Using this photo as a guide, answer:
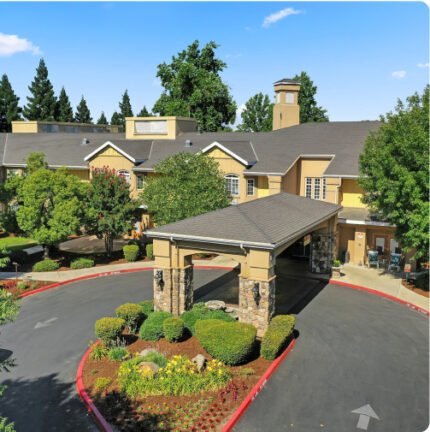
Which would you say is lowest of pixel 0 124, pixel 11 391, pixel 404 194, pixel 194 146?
pixel 11 391

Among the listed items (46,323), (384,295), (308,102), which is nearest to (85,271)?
(46,323)

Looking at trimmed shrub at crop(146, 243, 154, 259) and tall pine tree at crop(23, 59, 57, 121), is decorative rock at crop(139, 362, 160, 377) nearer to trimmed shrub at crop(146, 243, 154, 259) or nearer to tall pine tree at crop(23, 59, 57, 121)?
trimmed shrub at crop(146, 243, 154, 259)

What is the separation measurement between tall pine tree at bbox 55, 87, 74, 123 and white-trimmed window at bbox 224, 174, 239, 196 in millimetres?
57968

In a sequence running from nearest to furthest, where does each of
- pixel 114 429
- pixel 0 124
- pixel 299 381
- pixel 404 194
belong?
1. pixel 114 429
2. pixel 299 381
3. pixel 404 194
4. pixel 0 124

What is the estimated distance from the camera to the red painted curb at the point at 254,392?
509 inches

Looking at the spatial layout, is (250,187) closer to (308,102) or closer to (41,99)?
(308,102)

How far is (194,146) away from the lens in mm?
39906

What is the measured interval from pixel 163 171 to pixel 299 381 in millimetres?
19608

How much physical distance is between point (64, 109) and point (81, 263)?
62.6 m

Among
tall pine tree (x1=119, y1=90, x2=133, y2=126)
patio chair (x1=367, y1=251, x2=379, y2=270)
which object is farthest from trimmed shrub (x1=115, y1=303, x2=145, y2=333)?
tall pine tree (x1=119, y1=90, x2=133, y2=126)

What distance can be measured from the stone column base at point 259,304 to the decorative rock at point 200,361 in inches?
125

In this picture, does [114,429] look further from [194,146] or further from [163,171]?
[194,146]

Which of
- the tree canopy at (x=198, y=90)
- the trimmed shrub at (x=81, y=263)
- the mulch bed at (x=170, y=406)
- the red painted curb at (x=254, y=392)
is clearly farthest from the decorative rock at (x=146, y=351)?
the tree canopy at (x=198, y=90)

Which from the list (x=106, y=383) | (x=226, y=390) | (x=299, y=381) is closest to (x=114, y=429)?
(x=106, y=383)
